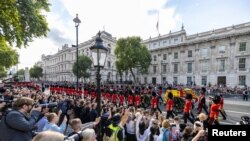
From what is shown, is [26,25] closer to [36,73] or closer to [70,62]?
[70,62]

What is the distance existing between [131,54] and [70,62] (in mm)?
47709

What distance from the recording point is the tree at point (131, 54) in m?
47.9

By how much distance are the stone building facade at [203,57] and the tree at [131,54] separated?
20.7ft

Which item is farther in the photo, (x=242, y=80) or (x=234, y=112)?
(x=242, y=80)

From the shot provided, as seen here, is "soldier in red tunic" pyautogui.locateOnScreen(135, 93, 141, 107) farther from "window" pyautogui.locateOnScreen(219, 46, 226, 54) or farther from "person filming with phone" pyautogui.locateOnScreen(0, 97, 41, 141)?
"window" pyautogui.locateOnScreen(219, 46, 226, 54)

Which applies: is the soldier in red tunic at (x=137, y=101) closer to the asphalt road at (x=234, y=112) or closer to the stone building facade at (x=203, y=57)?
the asphalt road at (x=234, y=112)

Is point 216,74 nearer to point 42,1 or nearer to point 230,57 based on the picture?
point 230,57

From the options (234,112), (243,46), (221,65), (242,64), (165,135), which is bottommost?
(234,112)

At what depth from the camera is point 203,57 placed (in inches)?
1727

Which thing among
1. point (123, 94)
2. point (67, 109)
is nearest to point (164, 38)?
point (123, 94)

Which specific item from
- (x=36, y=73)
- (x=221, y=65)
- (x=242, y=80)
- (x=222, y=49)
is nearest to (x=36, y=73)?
(x=36, y=73)

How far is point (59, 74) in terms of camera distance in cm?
9669

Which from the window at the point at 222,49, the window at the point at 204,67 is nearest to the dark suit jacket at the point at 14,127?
the window at the point at 222,49

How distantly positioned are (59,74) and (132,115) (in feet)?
309
